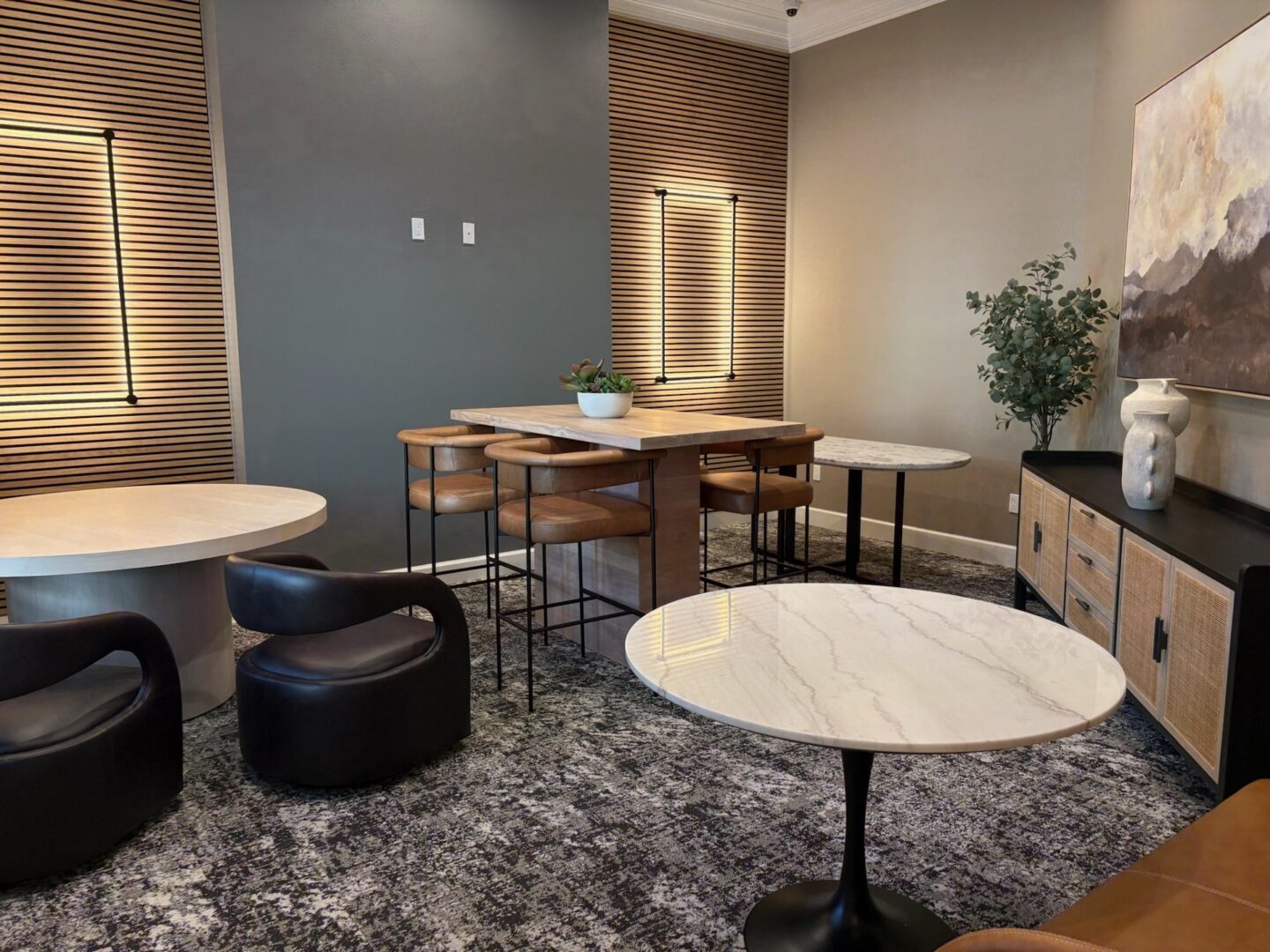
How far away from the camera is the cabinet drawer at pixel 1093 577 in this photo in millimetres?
3072

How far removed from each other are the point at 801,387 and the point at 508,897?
188 inches

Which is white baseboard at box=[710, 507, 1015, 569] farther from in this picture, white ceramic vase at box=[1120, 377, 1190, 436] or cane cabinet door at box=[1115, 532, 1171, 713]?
cane cabinet door at box=[1115, 532, 1171, 713]

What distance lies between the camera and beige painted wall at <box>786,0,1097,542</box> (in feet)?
15.8

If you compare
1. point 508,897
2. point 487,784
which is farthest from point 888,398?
point 508,897

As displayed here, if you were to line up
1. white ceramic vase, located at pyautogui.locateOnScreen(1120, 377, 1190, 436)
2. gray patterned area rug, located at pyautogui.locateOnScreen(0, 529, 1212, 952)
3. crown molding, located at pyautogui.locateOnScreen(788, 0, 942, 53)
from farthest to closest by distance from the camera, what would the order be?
crown molding, located at pyautogui.locateOnScreen(788, 0, 942, 53), white ceramic vase, located at pyautogui.locateOnScreen(1120, 377, 1190, 436), gray patterned area rug, located at pyautogui.locateOnScreen(0, 529, 1212, 952)

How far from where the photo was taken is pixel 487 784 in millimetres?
2695

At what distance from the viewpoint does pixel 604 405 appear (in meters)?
3.83

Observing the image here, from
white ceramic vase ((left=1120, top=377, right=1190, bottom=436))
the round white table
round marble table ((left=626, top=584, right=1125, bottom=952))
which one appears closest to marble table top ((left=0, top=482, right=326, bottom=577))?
the round white table

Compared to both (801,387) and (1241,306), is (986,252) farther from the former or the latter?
(1241,306)

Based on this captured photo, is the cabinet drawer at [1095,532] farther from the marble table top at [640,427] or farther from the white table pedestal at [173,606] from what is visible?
the white table pedestal at [173,606]

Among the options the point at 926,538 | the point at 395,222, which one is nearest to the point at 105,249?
the point at 395,222

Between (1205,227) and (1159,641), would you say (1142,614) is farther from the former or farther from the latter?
(1205,227)

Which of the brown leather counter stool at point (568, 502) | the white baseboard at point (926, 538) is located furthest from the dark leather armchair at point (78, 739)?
the white baseboard at point (926, 538)

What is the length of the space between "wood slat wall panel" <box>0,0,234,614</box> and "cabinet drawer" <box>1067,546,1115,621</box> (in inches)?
150
